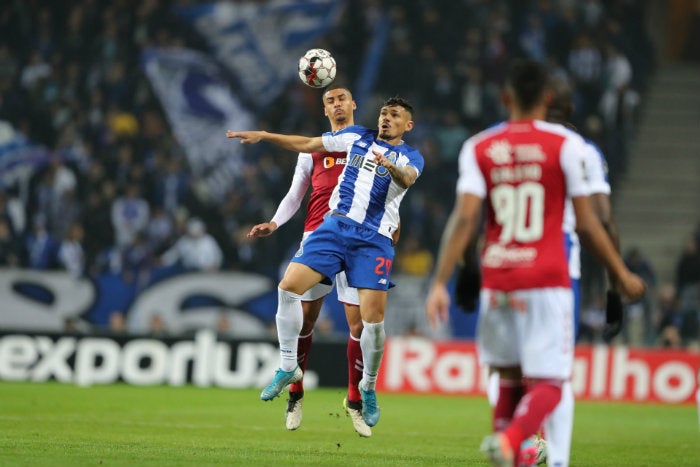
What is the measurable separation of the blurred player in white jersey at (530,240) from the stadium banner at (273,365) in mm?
12015

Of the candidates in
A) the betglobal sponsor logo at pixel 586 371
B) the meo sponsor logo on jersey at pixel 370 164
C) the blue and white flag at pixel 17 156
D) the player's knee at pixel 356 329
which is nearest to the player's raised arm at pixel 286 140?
the meo sponsor logo on jersey at pixel 370 164

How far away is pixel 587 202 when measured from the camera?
6.26 m

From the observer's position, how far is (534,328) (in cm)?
623

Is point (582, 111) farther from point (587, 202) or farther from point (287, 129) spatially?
point (587, 202)

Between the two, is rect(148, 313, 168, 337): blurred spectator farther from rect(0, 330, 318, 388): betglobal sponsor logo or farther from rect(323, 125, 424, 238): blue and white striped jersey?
rect(323, 125, 424, 238): blue and white striped jersey

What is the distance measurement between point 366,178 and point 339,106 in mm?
771

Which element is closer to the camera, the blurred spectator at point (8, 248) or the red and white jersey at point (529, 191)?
Result: the red and white jersey at point (529, 191)

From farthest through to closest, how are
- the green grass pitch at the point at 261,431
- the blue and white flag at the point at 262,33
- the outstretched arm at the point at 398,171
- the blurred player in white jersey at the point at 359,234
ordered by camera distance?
the blue and white flag at the point at 262,33 < the blurred player in white jersey at the point at 359,234 < the outstretched arm at the point at 398,171 < the green grass pitch at the point at 261,431

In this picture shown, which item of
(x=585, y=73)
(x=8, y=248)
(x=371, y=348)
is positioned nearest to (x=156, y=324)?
(x=8, y=248)

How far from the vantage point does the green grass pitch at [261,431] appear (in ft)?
28.1

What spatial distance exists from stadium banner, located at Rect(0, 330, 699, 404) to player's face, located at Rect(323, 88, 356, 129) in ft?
27.8

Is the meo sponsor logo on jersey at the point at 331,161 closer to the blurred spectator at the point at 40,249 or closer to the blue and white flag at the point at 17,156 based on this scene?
the blurred spectator at the point at 40,249

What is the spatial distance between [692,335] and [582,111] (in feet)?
17.5

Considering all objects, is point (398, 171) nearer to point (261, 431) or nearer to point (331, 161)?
point (331, 161)
